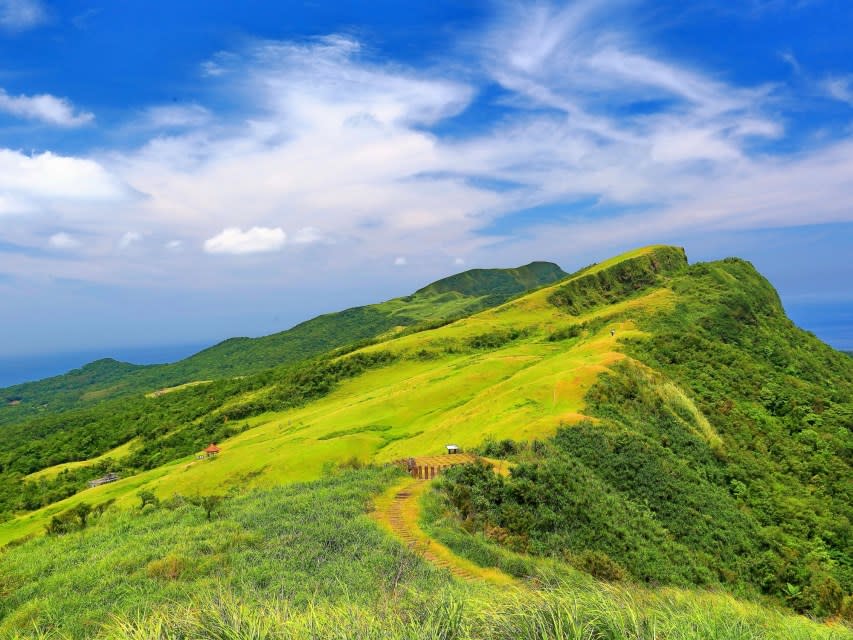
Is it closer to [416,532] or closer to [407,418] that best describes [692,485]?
[416,532]

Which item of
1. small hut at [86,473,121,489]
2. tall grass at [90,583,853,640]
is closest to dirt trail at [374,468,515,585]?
tall grass at [90,583,853,640]

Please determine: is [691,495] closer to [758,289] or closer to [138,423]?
[758,289]

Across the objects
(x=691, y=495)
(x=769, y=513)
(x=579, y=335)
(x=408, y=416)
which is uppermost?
(x=579, y=335)

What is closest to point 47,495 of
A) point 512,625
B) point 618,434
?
point 618,434

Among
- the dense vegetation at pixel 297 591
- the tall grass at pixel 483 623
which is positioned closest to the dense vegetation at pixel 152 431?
the dense vegetation at pixel 297 591

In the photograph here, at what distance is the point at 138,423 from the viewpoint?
9162cm

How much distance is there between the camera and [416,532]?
18.6 m

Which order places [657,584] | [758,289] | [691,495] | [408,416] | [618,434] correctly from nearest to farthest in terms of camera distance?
[657,584]
[691,495]
[618,434]
[408,416]
[758,289]

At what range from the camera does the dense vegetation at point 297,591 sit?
8.17 metres

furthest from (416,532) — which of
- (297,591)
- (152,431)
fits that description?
(152,431)

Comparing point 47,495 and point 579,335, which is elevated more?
point 579,335

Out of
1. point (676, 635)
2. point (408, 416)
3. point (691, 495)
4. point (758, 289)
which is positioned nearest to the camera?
point (676, 635)

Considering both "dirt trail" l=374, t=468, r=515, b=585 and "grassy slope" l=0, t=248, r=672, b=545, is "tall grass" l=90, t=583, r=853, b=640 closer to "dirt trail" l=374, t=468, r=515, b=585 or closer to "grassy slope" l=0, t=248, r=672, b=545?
"dirt trail" l=374, t=468, r=515, b=585

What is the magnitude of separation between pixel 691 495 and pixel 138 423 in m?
94.9
